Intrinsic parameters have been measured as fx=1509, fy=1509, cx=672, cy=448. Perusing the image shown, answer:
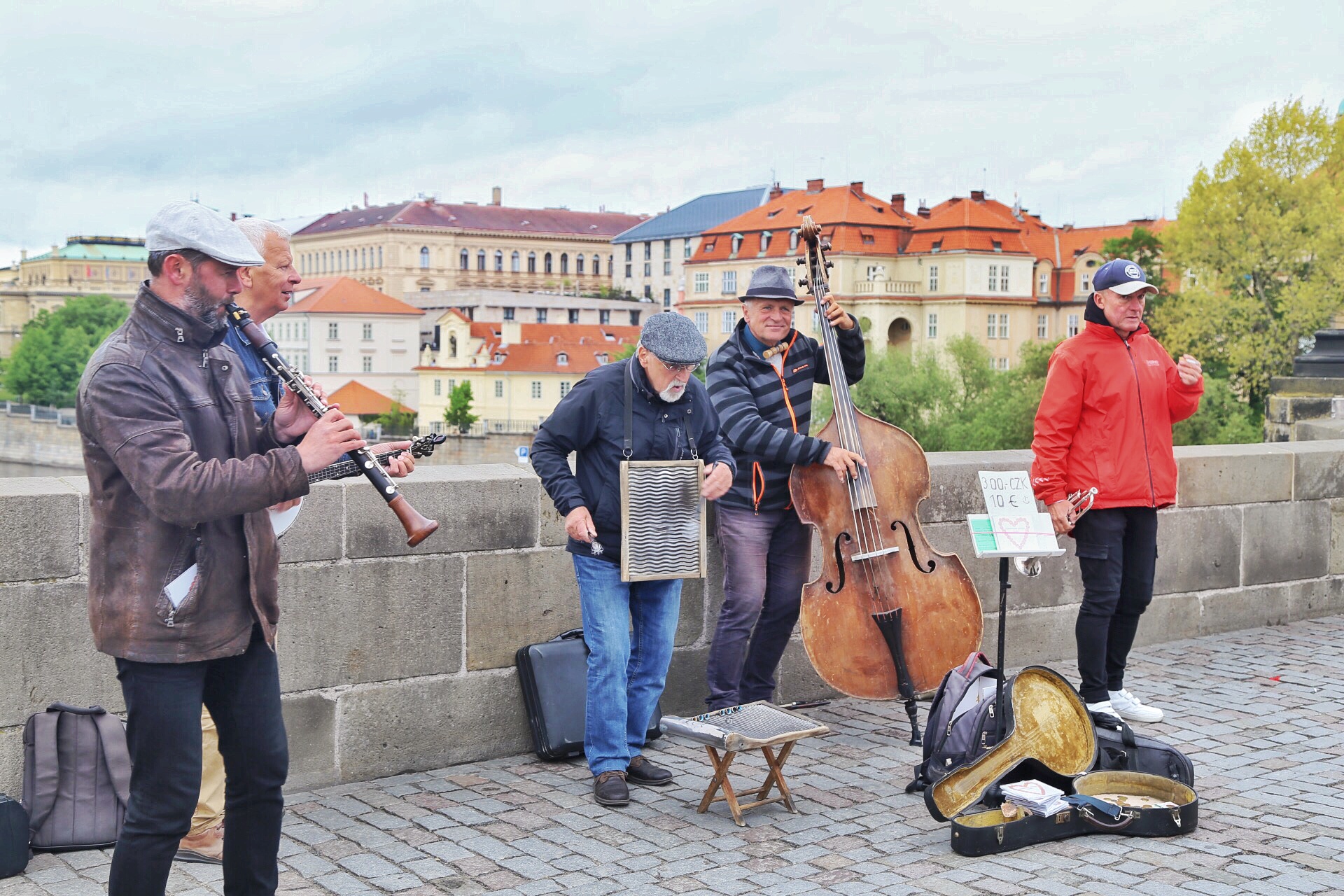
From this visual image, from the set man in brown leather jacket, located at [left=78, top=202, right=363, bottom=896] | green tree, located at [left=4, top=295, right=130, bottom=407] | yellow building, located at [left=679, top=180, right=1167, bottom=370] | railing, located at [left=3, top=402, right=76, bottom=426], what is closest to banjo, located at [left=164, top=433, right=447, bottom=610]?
man in brown leather jacket, located at [left=78, top=202, right=363, bottom=896]

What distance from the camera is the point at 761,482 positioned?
236 inches

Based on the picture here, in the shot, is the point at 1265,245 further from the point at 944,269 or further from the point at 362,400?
the point at 362,400

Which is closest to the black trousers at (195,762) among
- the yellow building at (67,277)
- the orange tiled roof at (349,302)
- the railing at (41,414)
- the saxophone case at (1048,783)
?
the saxophone case at (1048,783)

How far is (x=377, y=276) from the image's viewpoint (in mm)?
146625

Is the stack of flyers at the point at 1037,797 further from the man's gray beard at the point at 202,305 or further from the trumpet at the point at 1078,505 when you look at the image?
the man's gray beard at the point at 202,305

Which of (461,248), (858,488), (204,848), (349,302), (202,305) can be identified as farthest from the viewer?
(461,248)

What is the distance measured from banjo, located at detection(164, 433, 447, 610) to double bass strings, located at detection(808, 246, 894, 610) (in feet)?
6.77

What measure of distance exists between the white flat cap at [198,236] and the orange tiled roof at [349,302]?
11410cm

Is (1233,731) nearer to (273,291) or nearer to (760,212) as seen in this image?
(273,291)

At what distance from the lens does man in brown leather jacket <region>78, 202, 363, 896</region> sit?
3.27 meters

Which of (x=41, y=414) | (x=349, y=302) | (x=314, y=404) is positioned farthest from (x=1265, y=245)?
(x=349, y=302)

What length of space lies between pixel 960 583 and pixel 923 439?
57160mm

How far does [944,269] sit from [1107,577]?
91.0 metres

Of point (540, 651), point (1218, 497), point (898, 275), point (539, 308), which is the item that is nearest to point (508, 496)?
point (540, 651)
